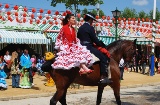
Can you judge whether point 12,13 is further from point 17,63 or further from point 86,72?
point 86,72

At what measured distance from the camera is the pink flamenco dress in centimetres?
697

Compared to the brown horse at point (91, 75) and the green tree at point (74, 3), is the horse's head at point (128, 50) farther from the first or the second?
the green tree at point (74, 3)

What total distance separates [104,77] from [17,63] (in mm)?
7518

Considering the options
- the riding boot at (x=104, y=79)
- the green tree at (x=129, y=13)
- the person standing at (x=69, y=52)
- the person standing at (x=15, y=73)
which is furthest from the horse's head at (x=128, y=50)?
the green tree at (x=129, y=13)

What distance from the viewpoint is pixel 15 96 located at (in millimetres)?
11406

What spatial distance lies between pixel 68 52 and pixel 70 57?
0.13 m

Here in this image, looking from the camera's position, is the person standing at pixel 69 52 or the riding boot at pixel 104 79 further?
the riding boot at pixel 104 79

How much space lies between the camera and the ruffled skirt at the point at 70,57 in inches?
274

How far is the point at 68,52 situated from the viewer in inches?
278

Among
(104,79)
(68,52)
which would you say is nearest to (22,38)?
(104,79)

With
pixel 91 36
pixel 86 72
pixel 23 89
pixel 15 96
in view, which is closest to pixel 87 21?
pixel 91 36

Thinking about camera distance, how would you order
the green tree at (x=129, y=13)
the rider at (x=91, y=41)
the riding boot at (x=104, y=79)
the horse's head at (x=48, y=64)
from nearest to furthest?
the horse's head at (x=48, y=64) → the rider at (x=91, y=41) → the riding boot at (x=104, y=79) → the green tree at (x=129, y=13)

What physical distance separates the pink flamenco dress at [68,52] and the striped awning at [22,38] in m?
14.8

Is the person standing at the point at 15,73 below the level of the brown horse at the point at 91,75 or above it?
below
